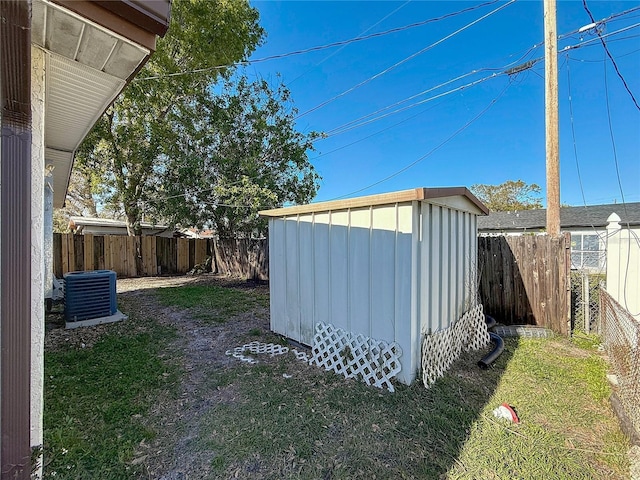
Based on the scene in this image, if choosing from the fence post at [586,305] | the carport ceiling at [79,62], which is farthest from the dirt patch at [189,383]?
the fence post at [586,305]

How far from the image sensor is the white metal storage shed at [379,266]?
3.29 meters

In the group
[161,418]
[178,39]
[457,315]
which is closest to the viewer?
[161,418]

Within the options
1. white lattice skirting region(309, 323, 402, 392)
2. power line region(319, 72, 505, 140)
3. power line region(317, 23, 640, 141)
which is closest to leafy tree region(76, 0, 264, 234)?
power line region(319, 72, 505, 140)

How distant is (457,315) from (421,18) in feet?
23.3

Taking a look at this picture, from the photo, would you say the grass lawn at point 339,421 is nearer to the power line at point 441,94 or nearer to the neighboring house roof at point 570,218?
the power line at point 441,94

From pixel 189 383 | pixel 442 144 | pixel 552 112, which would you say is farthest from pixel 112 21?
pixel 442 144

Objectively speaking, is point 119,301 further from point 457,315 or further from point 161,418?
point 457,315

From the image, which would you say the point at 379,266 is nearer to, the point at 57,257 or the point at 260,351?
the point at 260,351

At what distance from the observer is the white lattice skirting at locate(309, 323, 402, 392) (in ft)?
11.0

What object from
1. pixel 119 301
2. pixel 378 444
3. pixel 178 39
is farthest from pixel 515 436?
pixel 178 39

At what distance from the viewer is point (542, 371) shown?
3779 millimetres

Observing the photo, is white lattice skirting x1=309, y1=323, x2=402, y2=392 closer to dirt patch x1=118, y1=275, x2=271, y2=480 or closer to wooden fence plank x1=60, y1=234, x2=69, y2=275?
dirt patch x1=118, y1=275, x2=271, y2=480

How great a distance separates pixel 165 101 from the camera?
36.3 feet

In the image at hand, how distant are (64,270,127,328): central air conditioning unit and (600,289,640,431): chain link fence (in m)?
7.36
